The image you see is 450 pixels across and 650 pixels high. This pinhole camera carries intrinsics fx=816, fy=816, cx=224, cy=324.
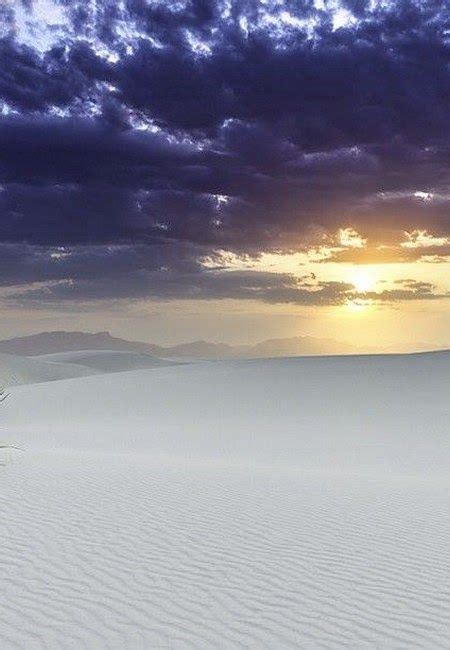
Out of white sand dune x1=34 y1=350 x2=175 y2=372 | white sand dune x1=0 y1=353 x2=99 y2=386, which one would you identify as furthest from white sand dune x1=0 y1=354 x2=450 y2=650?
white sand dune x1=34 y1=350 x2=175 y2=372

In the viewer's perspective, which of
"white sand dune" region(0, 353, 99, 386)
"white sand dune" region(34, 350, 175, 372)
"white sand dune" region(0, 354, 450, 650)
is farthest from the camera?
"white sand dune" region(34, 350, 175, 372)

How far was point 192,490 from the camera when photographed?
10836mm

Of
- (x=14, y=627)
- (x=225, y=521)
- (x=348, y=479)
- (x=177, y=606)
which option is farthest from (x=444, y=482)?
(x=14, y=627)

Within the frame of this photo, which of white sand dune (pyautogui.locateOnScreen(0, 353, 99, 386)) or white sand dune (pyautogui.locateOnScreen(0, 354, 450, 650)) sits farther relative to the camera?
white sand dune (pyautogui.locateOnScreen(0, 353, 99, 386))

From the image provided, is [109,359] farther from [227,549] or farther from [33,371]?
[227,549]

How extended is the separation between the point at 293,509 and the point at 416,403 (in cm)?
2034

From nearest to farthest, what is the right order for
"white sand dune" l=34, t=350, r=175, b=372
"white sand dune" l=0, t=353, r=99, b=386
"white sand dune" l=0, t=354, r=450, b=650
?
"white sand dune" l=0, t=354, r=450, b=650 → "white sand dune" l=0, t=353, r=99, b=386 → "white sand dune" l=34, t=350, r=175, b=372

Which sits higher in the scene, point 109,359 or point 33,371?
point 109,359

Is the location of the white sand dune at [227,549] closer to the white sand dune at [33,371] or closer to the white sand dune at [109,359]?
the white sand dune at [33,371]

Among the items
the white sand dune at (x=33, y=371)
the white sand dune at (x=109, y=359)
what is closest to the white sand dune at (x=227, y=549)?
the white sand dune at (x=33, y=371)

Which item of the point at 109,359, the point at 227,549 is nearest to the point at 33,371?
the point at 109,359

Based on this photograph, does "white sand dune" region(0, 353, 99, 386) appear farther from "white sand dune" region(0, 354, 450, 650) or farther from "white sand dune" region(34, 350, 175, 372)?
"white sand dune" region(0, 354, 450, 650)

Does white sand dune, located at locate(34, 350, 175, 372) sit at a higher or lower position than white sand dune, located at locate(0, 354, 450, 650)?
higher

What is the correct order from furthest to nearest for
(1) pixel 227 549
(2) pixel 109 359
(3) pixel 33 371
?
(2) pixel 109 359
(3) pixel 33 371
(1) pixel 227 549
